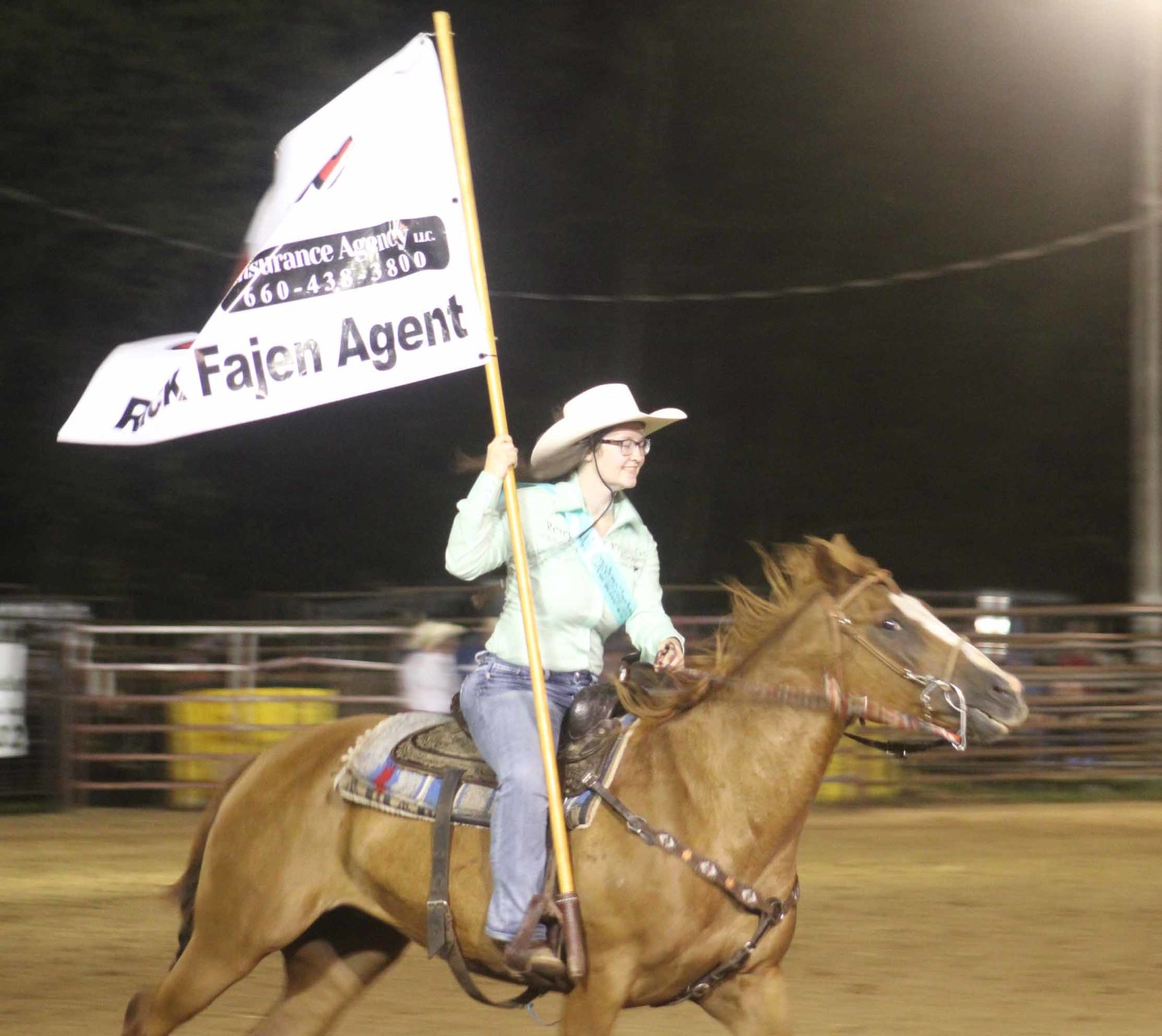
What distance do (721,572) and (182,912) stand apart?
20.4 meters

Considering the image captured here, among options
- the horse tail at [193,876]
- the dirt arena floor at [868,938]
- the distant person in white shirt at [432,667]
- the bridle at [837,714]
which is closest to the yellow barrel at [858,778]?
the dirt arena floor at [868,938]

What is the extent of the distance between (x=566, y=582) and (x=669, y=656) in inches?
14.5

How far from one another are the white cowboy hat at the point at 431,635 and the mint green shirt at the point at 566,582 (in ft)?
25.5

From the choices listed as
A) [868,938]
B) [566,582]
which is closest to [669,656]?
[566,582]

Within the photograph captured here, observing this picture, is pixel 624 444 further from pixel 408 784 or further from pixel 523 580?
pixel 408 784

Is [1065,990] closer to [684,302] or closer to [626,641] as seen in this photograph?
[626,641]

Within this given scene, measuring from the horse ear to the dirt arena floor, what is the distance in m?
2.35

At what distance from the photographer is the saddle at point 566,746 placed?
15.3 feet

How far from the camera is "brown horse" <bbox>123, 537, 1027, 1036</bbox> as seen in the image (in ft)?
14.3

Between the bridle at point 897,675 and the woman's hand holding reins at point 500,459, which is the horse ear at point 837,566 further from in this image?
the woman's hand holding reins at point 500,459

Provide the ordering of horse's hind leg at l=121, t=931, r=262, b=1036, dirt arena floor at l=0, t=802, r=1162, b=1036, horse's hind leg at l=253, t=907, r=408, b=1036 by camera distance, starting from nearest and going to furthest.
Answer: horse's hind leg at l=121, t=931, r=262, b=1036, horse's hind leg at l=253, t=907, r=408, b=1036, dirt arena floor at l=0, t=802, r=1162, b=1036

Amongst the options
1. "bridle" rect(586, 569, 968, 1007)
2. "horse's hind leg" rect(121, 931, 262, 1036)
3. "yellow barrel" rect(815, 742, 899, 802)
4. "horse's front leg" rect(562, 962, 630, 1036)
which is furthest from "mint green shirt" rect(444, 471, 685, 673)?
"yellow barrel" rect(815, 742, 899, 802)

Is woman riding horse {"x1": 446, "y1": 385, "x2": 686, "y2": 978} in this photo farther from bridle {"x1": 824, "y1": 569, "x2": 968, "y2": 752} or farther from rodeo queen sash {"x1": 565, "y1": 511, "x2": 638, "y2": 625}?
bridle {"x1": 824, "y1": 569, "x2": 968, "y2": 752}

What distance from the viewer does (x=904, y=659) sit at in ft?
14.5
